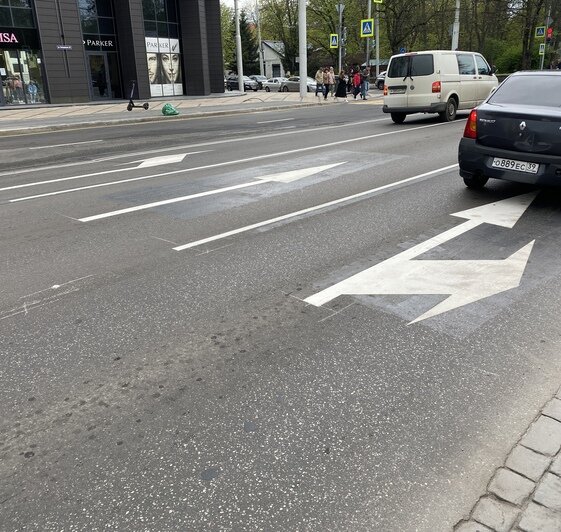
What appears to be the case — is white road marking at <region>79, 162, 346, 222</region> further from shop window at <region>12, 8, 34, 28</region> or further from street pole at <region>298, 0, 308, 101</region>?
shop window at <region>12, 8, 34, 28</region>

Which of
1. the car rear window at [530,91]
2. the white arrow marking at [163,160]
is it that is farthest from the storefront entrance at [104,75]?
the car rear window at [530,91]

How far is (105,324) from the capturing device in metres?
4.13

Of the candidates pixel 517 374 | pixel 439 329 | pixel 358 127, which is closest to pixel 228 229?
pixel 439 329

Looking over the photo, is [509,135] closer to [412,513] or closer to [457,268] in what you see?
[457,268]

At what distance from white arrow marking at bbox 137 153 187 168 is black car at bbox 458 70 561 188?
20.9 ft

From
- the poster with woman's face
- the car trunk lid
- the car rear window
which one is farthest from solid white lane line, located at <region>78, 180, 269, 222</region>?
the poster with woman's face

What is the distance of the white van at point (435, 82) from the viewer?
17078 mm

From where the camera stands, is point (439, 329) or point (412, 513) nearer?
point (412, 513)

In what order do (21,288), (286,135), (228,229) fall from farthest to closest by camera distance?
(286,135) → (228,229) → (21,288)

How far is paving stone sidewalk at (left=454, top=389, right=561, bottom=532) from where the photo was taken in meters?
Answer: 2.36

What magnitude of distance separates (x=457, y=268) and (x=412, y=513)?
125 inches

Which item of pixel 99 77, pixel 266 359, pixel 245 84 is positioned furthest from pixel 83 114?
pixel 245 84

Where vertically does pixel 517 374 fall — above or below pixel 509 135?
below

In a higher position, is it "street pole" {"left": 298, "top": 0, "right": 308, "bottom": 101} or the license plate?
"street pole" {"left": 298, "top": 0, "right": 308, "bottom": 101}
